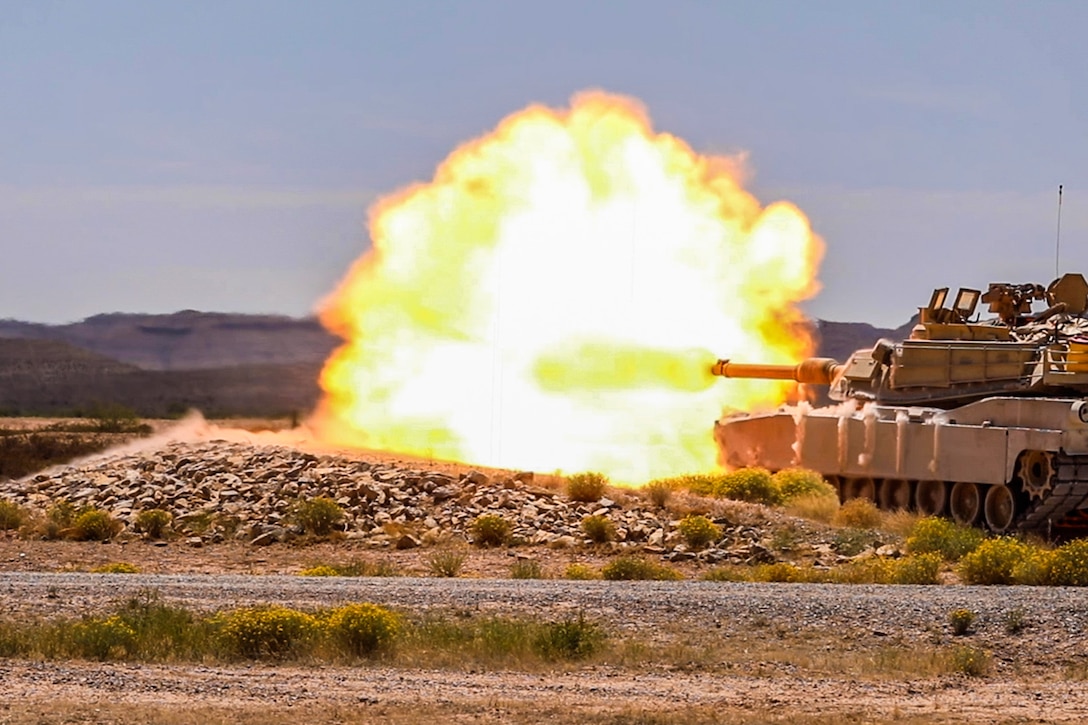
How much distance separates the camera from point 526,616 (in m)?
18.3

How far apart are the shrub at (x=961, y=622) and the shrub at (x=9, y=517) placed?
18.6 metres

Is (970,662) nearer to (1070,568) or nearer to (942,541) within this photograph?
(1070,568)

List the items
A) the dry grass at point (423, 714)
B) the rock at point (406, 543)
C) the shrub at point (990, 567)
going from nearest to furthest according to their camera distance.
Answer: the dry grass at point (423, 714) < the shrub at point (990, 567) < the rock at point (406, 543)

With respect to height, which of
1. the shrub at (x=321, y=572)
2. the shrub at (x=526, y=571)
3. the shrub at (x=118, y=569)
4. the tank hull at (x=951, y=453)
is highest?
the tank hull at (x=951, y=453)

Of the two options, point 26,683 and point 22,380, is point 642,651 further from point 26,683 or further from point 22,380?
point 22,380

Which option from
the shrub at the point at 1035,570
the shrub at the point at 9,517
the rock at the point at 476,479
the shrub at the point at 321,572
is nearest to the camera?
the shrub at the point at 1035,570

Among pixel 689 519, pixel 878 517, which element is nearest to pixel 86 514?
pixel 689 519

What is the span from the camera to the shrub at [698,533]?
28.7 meters

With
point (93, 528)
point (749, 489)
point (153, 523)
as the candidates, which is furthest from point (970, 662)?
point (749, 489)

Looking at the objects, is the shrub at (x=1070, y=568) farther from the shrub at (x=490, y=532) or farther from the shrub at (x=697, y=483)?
the shrub at (x=697, y=483)

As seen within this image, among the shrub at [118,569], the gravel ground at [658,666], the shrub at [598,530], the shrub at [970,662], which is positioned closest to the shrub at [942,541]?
the shrub at [598,530]

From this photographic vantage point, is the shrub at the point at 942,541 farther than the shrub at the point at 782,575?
Yes

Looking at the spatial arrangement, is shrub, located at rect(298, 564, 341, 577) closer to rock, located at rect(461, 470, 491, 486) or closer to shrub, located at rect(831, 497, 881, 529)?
rock, located at rect(461, 470, 491, 486)

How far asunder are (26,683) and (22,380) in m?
28.2
